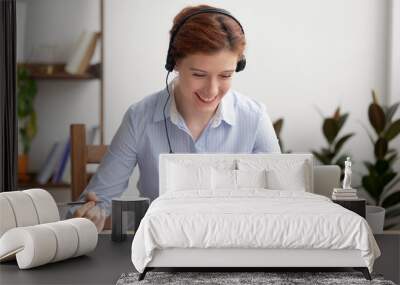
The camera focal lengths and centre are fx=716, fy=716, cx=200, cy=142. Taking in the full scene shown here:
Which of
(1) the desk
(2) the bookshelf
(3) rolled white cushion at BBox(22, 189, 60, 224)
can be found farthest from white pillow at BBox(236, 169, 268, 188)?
(2) the bookshelf

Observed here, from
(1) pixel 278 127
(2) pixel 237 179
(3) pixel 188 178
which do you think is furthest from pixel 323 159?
(3) pixel 188 178

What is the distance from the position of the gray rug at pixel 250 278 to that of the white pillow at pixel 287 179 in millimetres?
1048

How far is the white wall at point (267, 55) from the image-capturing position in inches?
239

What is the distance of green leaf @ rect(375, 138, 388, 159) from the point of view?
5.92m

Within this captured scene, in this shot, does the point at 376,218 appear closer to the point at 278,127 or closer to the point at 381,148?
the point at 381,148

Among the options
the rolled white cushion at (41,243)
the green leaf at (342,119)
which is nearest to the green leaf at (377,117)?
the green leaf at (342,119)

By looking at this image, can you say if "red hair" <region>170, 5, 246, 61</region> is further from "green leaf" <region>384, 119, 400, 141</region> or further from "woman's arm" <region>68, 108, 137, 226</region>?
"green leaf" <region>384, 119, 400, 141</region>

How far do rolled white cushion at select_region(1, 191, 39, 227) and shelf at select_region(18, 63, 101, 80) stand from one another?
1546mm

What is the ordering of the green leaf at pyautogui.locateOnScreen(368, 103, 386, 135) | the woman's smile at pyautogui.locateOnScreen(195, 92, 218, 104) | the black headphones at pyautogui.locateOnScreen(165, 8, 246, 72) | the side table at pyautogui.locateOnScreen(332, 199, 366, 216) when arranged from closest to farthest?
1. the side table at pyautogui.locateOnScreen(332, 199, 366, 216)
2. the woman's smile at pyautogui.locateOnScreen(195, 92, 218, 104)
3. the black headphones at pyautogui.locateOnScreen(165, 8, 246, 72)
4. the green leaf at pyautogui.locateOnScreen(368, 103, 386, 135)

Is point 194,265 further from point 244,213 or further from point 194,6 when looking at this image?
point 194,6

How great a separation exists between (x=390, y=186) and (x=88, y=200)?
256 cm

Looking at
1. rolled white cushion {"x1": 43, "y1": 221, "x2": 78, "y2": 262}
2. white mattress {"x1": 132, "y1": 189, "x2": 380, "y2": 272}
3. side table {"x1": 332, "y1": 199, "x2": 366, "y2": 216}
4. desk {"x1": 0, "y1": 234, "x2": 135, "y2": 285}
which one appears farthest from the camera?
side table {"x1": 332, "y1": 199, "x2": 366, "y2": 216}

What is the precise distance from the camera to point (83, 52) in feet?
19.8

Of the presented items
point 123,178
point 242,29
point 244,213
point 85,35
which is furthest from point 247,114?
point 244,213
